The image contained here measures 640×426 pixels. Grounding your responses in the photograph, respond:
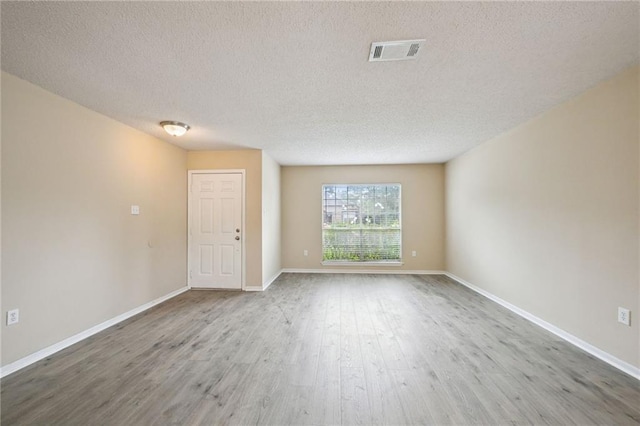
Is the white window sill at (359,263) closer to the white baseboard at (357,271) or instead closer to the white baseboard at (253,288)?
the white baseboard at (357,271)

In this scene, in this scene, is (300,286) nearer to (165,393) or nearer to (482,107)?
(165,393)

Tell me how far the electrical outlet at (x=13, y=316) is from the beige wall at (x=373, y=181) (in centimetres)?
414

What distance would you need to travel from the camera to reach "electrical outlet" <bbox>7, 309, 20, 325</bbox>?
2105mm

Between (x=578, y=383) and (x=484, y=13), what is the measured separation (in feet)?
8.73

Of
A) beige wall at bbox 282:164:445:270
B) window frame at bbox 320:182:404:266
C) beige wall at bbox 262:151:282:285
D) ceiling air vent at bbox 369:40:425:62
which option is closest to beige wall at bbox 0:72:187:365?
beige wall at bbox 262:151:282:285

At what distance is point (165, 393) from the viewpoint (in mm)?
1852

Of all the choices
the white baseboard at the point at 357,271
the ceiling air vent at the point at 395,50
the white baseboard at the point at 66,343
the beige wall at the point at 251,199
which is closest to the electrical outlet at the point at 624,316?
the ceiling air vent at the point at 395,50

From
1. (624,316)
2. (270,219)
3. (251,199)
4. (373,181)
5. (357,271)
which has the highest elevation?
(373,181)

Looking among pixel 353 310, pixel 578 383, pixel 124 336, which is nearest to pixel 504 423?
pixel 578 383

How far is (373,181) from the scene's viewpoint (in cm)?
586

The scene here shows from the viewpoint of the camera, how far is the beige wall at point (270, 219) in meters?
4.63

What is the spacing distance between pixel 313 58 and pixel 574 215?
2.91 metres

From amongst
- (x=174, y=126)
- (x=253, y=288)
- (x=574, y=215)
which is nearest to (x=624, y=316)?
(x=574, y=215)

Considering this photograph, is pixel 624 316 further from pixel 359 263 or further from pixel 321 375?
pixel 359 263
